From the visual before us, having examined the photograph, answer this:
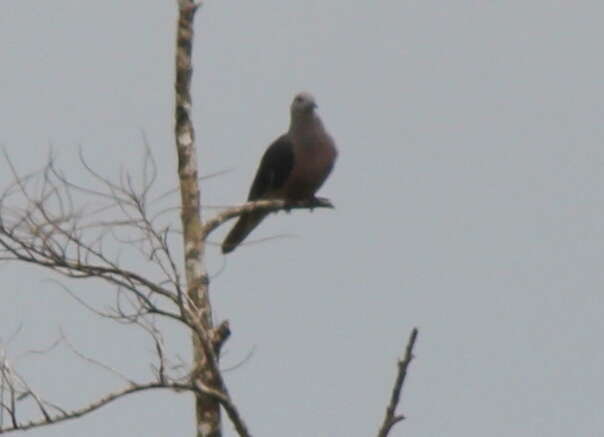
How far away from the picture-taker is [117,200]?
8391 millimetres

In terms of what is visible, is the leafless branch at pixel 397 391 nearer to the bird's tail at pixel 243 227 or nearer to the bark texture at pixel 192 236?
the bark texture at pixel 192 236

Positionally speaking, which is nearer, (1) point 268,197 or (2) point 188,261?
(2) point 188,261

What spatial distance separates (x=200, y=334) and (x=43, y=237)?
0.84 meters

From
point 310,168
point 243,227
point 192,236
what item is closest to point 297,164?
point 310,168

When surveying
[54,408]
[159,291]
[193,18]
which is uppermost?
[193,18]

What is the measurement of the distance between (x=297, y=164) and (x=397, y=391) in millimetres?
6450

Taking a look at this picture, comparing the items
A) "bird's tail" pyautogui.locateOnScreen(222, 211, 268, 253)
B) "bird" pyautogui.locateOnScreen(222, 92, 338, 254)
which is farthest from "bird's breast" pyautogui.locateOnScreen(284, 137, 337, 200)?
"bird's tail" pyautogui.locateOnScreen(222, 211, 268, 253)

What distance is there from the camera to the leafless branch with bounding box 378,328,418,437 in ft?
25.1

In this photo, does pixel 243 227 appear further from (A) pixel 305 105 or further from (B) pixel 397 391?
(B) pixel 397 391

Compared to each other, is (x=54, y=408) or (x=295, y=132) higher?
(x=295, y=132)

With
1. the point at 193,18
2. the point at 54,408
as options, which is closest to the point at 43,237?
the point at 54,408

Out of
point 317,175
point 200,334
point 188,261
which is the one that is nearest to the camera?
point 200,334

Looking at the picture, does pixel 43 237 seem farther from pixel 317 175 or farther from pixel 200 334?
pixel 317 175

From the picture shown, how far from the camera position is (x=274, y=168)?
566 inches
